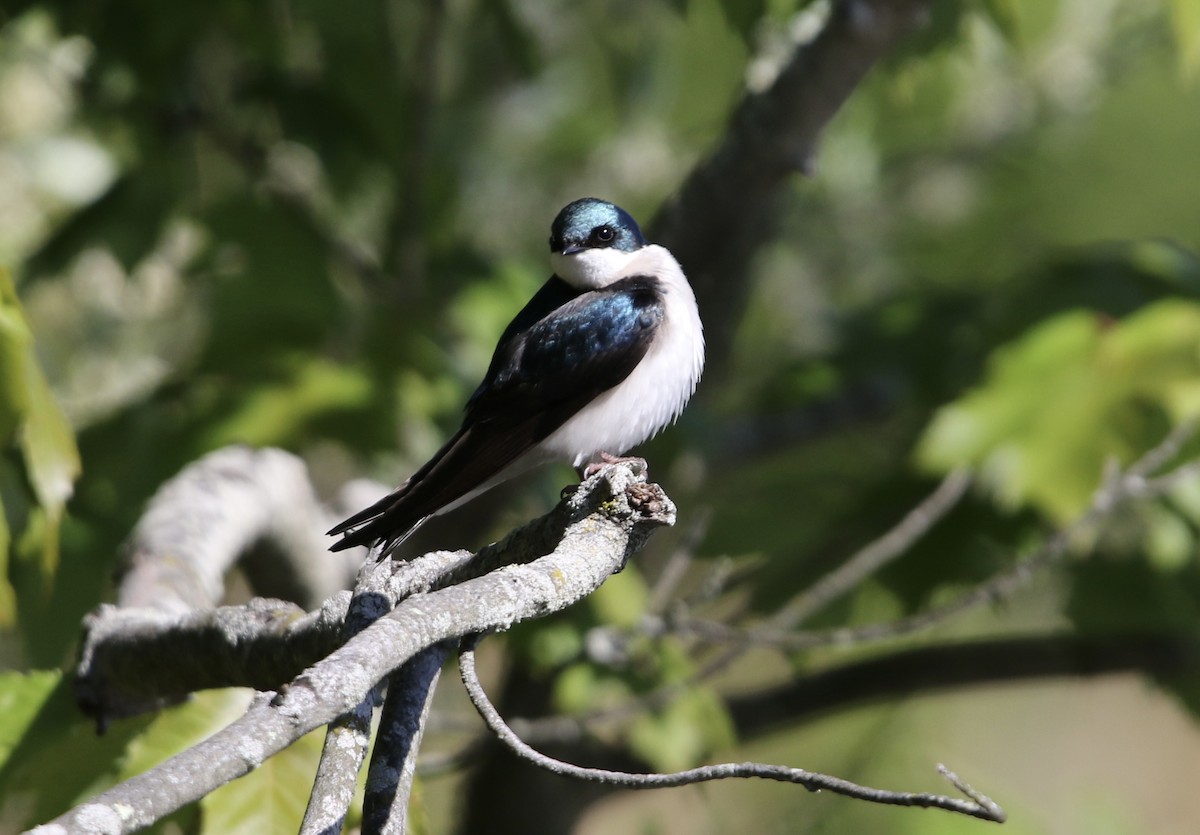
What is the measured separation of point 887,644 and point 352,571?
7.73 ft

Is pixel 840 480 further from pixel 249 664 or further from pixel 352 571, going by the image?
pixel 249 664

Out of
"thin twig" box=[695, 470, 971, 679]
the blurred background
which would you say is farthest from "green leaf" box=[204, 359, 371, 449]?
"thin twig" box=[695, 470, 971, 679]

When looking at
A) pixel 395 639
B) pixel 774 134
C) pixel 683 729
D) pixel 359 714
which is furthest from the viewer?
pixel 683 729

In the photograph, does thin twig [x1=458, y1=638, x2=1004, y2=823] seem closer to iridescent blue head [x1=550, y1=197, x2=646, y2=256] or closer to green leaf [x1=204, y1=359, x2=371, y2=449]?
iridescent blue head [x1=550, y1=197, x2=646, y2=256]

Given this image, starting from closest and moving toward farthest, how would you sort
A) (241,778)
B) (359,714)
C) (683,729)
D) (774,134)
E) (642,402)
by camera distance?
(359,714) → (241,778) → (642,402) → (774,134) → (683,729)

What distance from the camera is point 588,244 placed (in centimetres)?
398

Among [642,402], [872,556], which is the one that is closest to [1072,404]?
[872,556]

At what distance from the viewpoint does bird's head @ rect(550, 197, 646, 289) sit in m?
3.95

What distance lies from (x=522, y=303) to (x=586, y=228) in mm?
676

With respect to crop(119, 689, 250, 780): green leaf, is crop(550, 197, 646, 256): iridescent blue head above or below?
above

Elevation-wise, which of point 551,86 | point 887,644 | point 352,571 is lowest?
point 887,644

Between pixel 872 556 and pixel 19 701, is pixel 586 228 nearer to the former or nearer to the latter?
pixel 872 556

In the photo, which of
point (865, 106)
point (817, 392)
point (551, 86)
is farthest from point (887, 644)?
point (551, 86)

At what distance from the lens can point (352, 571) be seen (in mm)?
4566
